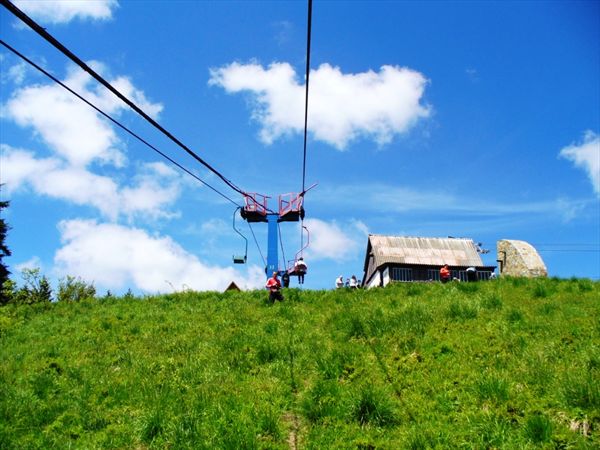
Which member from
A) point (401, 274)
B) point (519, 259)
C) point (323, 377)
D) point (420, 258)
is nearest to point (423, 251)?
point (420, 258)

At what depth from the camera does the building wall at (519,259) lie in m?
29.3

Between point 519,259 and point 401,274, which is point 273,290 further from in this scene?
point 401,274

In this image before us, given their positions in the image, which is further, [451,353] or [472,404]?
[451,353]

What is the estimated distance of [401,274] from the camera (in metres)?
42.4

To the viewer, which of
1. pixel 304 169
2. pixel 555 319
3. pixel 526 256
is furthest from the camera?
pixel 526 256

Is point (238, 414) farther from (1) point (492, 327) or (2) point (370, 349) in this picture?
(1) point (492, 327)

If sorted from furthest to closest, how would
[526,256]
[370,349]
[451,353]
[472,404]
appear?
[526,256] < [370,349] < [451,353] < [472,404]

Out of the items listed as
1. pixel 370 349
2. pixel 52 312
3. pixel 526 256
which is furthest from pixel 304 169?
pixel 526 256

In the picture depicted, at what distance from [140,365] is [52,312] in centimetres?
1043

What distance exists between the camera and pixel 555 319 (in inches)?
472

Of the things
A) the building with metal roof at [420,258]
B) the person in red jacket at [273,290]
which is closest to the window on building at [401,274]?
the building with metal roof at [420,258]

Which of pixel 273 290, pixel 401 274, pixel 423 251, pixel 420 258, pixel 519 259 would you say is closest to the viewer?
pixel 273 290

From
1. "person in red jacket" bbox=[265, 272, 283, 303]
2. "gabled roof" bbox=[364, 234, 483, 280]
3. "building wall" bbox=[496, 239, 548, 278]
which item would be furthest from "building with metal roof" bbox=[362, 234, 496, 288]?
"person in red jacket" bbox=[265, 272, 283, 303]

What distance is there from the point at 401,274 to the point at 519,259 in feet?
43.9
